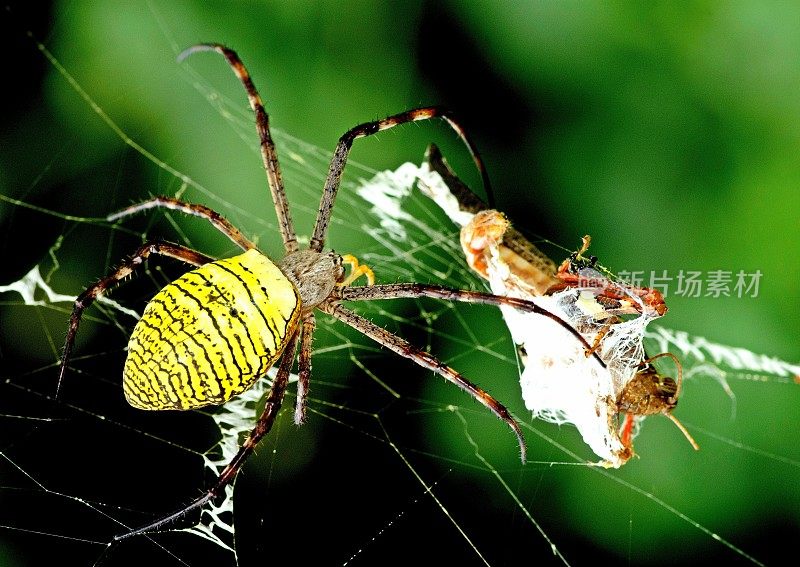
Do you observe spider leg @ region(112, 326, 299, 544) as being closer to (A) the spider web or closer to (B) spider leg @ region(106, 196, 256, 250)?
(A) the spider web

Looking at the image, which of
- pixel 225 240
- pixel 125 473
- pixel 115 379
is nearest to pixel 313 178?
pixel 225 240

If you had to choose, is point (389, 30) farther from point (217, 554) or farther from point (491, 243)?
point (217, 554)

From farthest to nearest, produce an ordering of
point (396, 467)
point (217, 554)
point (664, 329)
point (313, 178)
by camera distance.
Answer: point (313, 178) → point (664, 329) → point (396, 467) → point (217, 554)

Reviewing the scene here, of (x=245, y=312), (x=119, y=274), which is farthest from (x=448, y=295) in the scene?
(x=119, y=274)

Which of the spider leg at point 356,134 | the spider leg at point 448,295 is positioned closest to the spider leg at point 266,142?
the spider leg at point 356,134

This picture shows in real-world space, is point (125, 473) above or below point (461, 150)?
below

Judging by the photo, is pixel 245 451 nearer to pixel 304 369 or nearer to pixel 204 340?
pixel 304 369

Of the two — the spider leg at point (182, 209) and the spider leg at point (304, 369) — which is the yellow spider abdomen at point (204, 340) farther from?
the spider leg at point (182, 209)
